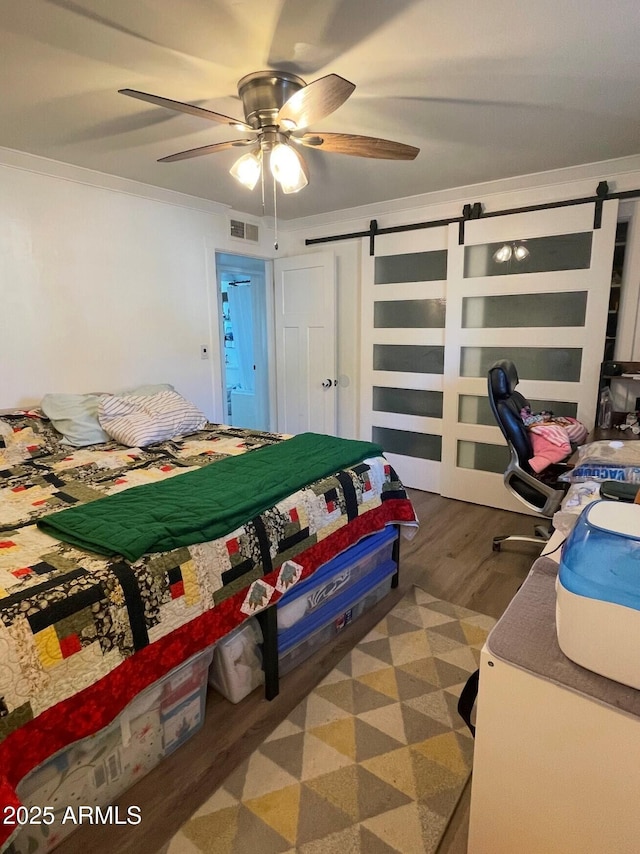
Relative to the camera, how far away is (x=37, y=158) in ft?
9.14

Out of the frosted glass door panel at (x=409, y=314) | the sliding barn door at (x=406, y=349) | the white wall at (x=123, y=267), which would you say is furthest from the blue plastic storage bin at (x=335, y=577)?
the white wall at (x=123, y=267)

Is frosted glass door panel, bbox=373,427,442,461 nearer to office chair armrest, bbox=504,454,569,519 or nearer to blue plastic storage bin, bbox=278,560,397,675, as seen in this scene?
office chair armrest, bbox=504,454,569,519

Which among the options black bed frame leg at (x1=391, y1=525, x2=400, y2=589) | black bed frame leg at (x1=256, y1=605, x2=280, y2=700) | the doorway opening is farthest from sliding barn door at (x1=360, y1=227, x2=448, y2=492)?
black bed frame leg at (x1=256, y1=605, x2=280, y2=700)

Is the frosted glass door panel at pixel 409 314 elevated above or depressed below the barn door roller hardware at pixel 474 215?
below

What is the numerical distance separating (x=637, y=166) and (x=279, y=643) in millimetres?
3398

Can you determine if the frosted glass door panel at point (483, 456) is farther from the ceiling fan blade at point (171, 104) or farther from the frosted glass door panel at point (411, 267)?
the ceiling fan blade at point (171, 104)

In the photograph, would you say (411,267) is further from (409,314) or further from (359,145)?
(359,145)

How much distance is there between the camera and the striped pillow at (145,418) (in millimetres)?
2764

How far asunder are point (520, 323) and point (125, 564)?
10.4 ft

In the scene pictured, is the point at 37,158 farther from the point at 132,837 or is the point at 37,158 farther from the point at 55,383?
the point at 132,837

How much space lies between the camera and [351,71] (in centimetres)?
187

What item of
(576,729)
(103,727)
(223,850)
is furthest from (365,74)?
(223,850)

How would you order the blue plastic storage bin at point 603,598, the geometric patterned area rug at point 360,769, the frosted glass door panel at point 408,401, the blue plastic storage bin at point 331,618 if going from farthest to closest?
the frosted glass door panel at point 408,401 → the blue plastic storage bin at point 331,618 → the geometric patterned area rug at point 360,769 → the blue plastic storage bin at point 603,598

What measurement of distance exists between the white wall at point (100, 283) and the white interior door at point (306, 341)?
2.24ft
